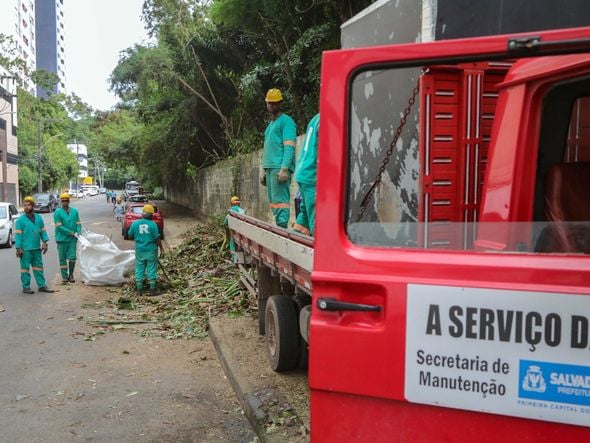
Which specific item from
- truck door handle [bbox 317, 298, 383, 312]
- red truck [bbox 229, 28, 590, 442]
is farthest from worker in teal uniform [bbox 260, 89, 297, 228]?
truck door handle [bbox 317, 298, 383, 312]

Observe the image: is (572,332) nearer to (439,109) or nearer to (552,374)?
(552,374)

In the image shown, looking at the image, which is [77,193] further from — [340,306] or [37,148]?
[340,306]

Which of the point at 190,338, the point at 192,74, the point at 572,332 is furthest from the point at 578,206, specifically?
the point at 192,74

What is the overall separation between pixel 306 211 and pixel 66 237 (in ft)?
Answer: 26.1

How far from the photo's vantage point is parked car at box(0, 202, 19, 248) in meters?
18.5

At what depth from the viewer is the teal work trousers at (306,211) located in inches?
178

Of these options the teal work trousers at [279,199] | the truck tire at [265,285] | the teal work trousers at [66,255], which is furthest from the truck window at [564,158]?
the teal work trousers at [66,255]

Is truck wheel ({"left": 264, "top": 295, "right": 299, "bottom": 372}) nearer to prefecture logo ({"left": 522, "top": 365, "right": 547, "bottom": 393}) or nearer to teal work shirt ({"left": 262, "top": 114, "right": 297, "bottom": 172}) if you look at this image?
teal work shirt ({"left": 262, "top": 114, "right": 297, "bottom": 172})

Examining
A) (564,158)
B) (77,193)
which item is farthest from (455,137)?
(77,193)

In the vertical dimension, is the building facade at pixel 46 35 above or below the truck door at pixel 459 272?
above

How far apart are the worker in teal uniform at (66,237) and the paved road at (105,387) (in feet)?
9.71

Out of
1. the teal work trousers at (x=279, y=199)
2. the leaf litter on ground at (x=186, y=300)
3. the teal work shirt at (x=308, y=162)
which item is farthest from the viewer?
the leaf litter on ground at (x=186, y=300)

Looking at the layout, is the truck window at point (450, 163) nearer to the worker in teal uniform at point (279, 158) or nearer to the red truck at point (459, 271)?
the red truck at point (459, 271)

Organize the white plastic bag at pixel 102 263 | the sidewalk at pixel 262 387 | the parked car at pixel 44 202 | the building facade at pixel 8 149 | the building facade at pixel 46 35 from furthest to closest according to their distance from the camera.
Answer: the building facade at pixel 46 35 → the building facade at pixel 8 149 → the parked car at pixel 44 202 → the white plastic bag at pixel 102 263 → the sidewalk at pixel 262 387
